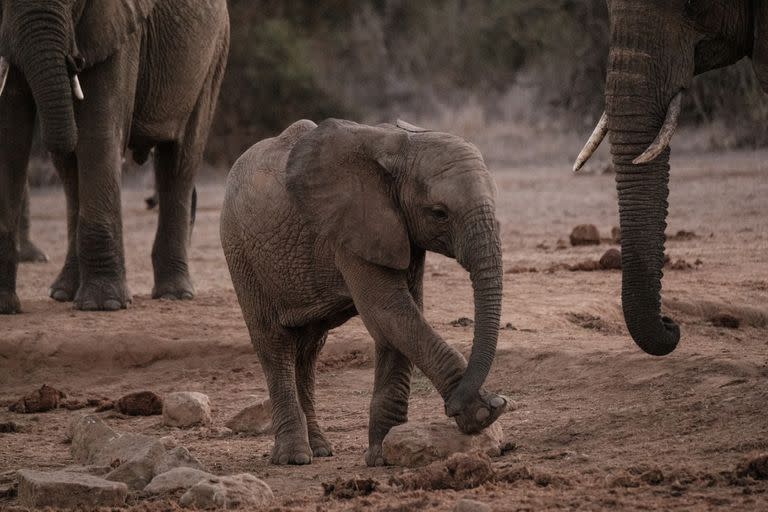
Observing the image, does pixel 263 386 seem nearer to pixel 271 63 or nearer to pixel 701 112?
pixel 701 112

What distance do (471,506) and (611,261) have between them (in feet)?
20.7

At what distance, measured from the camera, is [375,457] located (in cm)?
600

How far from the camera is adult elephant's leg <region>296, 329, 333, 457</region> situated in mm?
6527

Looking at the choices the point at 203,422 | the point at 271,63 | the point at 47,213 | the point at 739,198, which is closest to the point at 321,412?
the point at 203,422

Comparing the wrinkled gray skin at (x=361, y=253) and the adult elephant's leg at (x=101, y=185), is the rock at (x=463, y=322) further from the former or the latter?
the wrinkled gray skin at (x=361, y=253)

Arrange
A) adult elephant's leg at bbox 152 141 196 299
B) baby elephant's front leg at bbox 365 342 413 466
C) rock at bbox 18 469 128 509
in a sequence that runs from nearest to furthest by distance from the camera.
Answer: rock at bbox 18 469 128 509, baby elephant's front leg at bbox 365 342 413 466, adult elephant's leg at bbox 152 141 196 299

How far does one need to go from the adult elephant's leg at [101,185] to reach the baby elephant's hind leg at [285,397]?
11.5 ft

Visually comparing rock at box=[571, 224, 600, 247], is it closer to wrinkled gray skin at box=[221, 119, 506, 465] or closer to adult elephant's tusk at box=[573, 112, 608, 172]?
wrinkled gray skin at box=[221, 119, 506, 465]

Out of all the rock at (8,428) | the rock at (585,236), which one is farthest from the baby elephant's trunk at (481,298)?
the rock at (585,236)

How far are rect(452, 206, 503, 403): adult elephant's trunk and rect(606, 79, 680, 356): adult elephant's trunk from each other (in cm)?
49

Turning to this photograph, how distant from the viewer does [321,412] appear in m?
7.62

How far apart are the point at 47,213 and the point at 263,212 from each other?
1272cm

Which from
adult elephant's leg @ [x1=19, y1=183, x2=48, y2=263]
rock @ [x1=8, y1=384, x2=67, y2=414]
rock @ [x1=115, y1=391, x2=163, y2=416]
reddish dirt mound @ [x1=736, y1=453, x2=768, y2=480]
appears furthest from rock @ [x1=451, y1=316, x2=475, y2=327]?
adult elephant's leg @ [x1=19, y1=183, x2=48, y2=263]

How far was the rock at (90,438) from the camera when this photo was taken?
6434 mm
